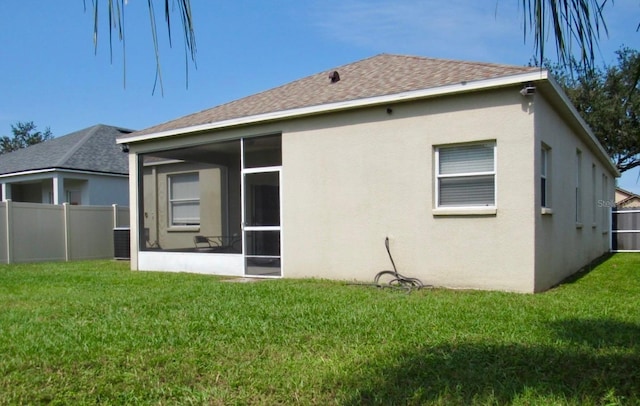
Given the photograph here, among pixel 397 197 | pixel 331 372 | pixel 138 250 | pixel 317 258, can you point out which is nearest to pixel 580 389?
pixel 331 372

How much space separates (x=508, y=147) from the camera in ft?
25.7

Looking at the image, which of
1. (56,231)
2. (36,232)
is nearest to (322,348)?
(36,232)

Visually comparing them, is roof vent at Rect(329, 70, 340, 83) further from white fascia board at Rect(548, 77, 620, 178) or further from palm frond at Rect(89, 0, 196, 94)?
palm frond at Rect(89, 0, 196, 94)

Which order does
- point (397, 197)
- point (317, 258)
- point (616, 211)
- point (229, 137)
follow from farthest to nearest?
point (616, 211), point (229, 137), point (317, 258), point (397, 197)

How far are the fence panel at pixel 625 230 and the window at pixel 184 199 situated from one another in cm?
1515

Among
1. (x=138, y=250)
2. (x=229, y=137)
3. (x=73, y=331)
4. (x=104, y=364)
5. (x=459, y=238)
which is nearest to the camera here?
(x=104, y=364)

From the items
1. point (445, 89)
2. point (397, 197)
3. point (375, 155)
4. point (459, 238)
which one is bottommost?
point (459, 238)

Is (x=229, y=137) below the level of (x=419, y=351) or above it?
above

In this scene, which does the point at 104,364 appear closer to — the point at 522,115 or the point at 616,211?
the point at 522,115

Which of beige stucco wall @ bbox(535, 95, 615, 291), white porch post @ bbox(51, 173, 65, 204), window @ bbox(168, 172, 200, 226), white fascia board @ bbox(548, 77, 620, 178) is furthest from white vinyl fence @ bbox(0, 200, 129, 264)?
white fascia board @ bbox(548, 77, 620, 178)

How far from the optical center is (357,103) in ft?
29.8

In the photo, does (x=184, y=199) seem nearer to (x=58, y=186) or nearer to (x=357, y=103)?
(x=58, y=186)

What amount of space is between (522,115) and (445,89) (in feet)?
4.32

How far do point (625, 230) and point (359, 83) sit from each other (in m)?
13.4
